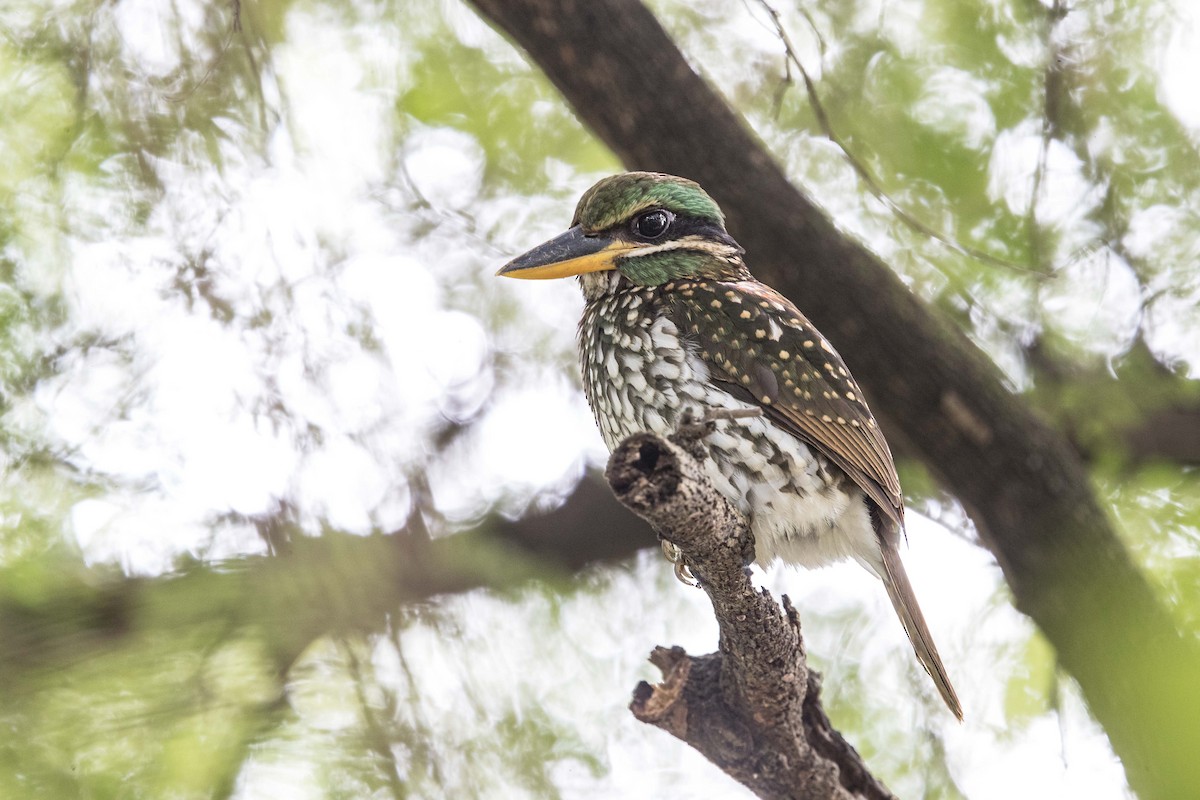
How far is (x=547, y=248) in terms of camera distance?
119 inches

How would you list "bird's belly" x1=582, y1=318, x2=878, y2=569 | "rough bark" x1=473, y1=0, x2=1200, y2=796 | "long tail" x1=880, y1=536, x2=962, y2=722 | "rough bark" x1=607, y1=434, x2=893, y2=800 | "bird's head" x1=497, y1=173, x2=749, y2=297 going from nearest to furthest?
"rough bark" x1=607, y1=434, x2=893, y2=800 < "bird's belly" x1=582, y1=318, x2=878, y2=569 < "long tail" x1=880, y1=536, x2=962, y2=722 < "bird's head" x1=497, y1=173, x2=749, y2=297 < "rough bark" x1=473, y1=0, x2=1200, y2=796

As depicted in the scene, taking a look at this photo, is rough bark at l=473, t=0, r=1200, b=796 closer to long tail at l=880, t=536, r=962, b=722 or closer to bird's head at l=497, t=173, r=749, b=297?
bird's head at l=497, t=173, r=749, b=297

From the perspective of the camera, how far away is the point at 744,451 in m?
2.75

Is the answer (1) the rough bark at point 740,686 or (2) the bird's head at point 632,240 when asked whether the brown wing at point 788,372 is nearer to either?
(2) the bird's head at point 632,240

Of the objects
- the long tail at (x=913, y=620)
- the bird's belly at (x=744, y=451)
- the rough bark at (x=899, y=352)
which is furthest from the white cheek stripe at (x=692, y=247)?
the long tail at (x=913, y=620)

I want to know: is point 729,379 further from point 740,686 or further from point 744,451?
point 740,686

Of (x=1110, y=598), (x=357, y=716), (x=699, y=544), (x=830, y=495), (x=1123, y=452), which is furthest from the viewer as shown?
(x=1123, y=452)

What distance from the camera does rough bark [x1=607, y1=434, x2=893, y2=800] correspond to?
7.02 ft

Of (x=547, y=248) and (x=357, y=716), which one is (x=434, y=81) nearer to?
(x=547, y=248)

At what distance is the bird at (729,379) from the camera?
2807 mm

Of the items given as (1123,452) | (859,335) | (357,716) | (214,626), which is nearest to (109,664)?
(214,626)

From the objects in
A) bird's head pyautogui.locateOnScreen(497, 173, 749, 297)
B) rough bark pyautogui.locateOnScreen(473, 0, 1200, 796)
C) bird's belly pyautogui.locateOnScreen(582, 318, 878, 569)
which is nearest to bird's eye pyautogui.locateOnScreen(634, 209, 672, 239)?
bird's head pyautogui.locateOnScreen(497, 173, 749, 297)

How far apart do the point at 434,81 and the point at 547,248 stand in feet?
5.79

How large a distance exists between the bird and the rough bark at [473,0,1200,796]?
518 millimetres
